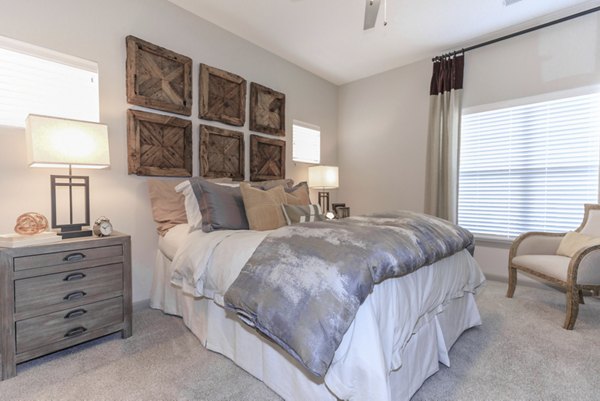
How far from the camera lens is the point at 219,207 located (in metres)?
2.20

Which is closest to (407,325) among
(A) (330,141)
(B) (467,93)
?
(B) (467,93)

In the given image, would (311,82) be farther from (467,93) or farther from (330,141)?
(467,93)

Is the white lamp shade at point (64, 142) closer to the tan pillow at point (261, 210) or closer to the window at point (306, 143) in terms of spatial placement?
the tan pillow at point (261, 210)

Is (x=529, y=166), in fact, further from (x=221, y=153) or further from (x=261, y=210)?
(x=221, y=153)

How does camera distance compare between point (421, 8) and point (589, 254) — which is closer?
point (589, 254)

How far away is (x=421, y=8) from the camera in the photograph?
276 cm

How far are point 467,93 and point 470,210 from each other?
144cm

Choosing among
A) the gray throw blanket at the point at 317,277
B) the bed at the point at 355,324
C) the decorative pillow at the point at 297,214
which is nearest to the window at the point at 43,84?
the bed at the point at 355,324

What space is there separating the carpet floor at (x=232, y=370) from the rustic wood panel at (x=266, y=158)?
1878 millimetres

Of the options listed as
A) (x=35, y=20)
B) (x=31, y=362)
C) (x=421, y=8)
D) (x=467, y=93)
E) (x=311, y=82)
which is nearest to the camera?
(x=31, y=362)

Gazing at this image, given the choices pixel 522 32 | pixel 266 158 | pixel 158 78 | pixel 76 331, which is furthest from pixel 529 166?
Result: pixel 76 331

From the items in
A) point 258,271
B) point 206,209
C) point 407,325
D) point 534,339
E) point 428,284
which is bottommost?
point 534,339

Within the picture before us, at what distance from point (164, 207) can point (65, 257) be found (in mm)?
835

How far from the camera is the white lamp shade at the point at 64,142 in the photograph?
5.55ft
